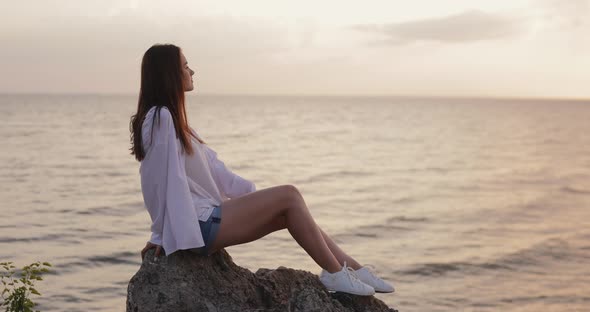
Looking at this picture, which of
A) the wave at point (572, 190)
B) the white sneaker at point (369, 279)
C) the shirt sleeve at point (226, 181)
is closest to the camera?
the white sneaker at point (369, 279)

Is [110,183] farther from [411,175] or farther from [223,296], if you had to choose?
[223,296]

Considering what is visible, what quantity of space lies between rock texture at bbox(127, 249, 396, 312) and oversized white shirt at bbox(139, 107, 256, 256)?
→ 19 centimetres

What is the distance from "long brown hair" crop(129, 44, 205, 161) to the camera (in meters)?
4.71

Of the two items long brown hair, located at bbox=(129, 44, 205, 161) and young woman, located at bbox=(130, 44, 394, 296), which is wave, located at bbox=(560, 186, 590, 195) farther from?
long brown hair, located at bbox=(129, 44, 205, 161)

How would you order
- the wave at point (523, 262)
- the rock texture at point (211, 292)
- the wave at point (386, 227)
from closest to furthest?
the rock texture at point (211, 292), the wave at point (523, 262), the wave at point (386, 227)

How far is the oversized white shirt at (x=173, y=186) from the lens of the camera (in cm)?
466

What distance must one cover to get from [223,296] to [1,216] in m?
13.0

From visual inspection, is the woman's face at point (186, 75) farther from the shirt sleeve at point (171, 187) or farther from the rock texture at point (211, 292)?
the rock texture at point (211, 292)

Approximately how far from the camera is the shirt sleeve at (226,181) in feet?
17.1

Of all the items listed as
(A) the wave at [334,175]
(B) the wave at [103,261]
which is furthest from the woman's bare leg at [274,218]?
(A) the wave at [334,175]

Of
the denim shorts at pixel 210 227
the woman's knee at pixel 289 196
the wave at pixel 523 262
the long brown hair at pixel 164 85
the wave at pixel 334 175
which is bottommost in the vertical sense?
the wave at pixel 523 262

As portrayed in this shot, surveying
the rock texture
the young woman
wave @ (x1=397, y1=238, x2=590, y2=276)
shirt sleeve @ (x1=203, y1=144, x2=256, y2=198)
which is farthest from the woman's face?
wave @ (x1=397, y1=238, x2=590, y2=276)

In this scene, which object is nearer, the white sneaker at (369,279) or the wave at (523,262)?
the white sneaker at (369,279)

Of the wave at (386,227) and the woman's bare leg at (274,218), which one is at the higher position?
the woman's bare leg at (274,218)
